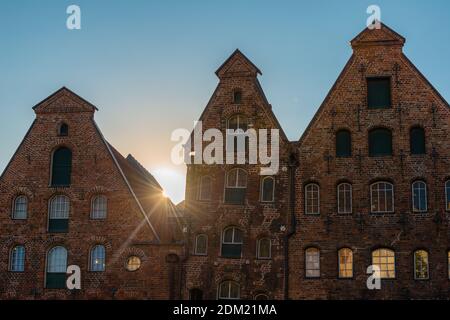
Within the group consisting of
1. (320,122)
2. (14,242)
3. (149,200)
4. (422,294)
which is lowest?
(422,294)

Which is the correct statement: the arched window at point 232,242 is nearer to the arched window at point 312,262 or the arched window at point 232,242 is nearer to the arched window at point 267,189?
the arched window at point 267,189

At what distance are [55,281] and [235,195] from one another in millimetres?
9052

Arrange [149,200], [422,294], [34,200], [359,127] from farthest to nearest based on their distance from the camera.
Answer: [149,200] → [34,200] → [359,127] → [422,294]

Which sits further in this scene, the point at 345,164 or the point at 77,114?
the point at 77,114

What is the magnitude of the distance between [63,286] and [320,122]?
44.6 feet

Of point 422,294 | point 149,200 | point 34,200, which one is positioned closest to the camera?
point 422,294

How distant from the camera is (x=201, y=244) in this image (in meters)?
32.8

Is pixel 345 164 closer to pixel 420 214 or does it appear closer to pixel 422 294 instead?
pixel 420 214

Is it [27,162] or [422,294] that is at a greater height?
[27,162]

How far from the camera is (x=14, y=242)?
3469cm

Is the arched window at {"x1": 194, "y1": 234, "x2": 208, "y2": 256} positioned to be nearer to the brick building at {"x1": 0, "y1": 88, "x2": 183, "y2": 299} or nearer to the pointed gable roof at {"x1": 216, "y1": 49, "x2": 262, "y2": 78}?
the brick building at {"x1": 0, "y1": 88, "x2": 183, "y2": 299}

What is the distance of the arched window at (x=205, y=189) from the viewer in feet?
109

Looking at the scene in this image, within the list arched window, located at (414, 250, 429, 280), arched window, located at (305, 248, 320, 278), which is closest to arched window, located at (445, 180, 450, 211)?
arched window, located at (414, 250, 429, 280)

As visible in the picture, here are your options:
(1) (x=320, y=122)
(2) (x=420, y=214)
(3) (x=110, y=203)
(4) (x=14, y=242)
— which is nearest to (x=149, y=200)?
(3) (x=110, y=203)
